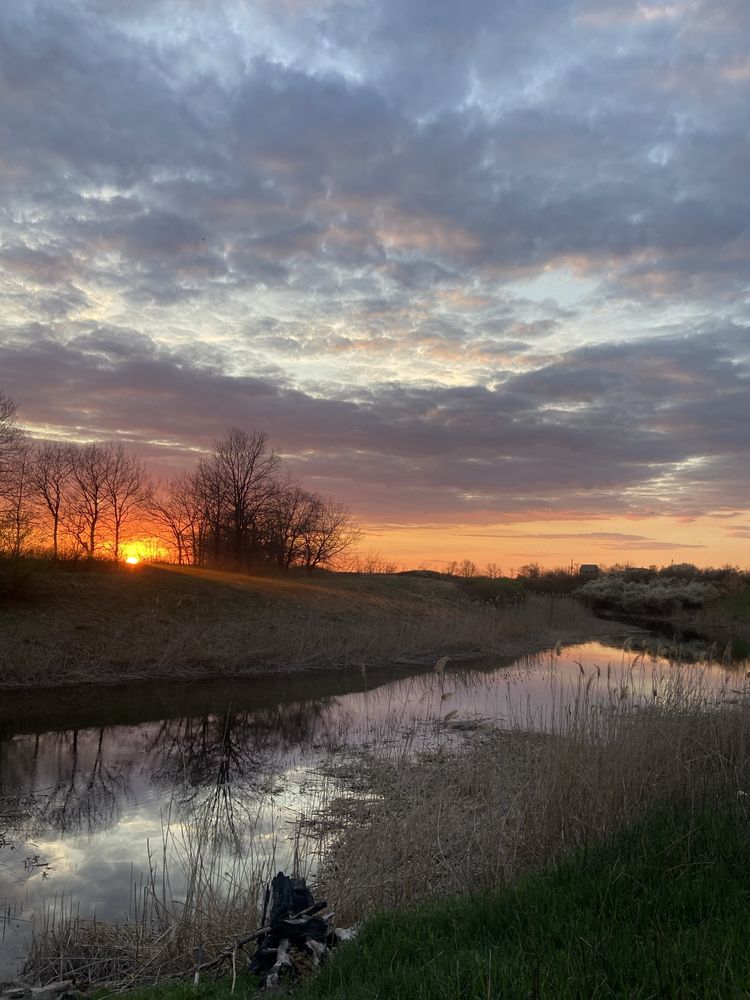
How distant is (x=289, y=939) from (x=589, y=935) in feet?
6.51

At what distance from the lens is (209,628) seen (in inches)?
1013

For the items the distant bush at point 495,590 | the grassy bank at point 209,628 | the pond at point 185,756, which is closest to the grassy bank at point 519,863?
the pond at point 185,756

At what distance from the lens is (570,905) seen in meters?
4.60

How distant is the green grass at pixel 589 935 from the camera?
3514 mm

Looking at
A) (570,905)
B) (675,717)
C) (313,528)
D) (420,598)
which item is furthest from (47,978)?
(313,528)

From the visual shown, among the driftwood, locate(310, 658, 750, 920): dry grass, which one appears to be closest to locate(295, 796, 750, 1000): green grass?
the driftwood

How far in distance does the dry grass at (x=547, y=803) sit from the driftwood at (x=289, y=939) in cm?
129

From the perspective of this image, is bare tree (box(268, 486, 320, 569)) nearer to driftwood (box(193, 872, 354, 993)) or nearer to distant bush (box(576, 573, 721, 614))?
distant bush (box(576, 573, 721, 614))

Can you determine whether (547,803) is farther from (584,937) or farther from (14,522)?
(14,522)

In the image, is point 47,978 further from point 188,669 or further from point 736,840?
point 188,669

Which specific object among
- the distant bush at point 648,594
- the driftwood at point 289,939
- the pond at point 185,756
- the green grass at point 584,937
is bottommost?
the pond at point 185,756

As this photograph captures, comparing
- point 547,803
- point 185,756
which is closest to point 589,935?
point 547,803

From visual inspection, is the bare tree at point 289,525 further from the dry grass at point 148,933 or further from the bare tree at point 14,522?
the dry grass at point 148,933

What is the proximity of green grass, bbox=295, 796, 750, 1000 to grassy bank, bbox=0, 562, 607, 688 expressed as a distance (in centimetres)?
1690
